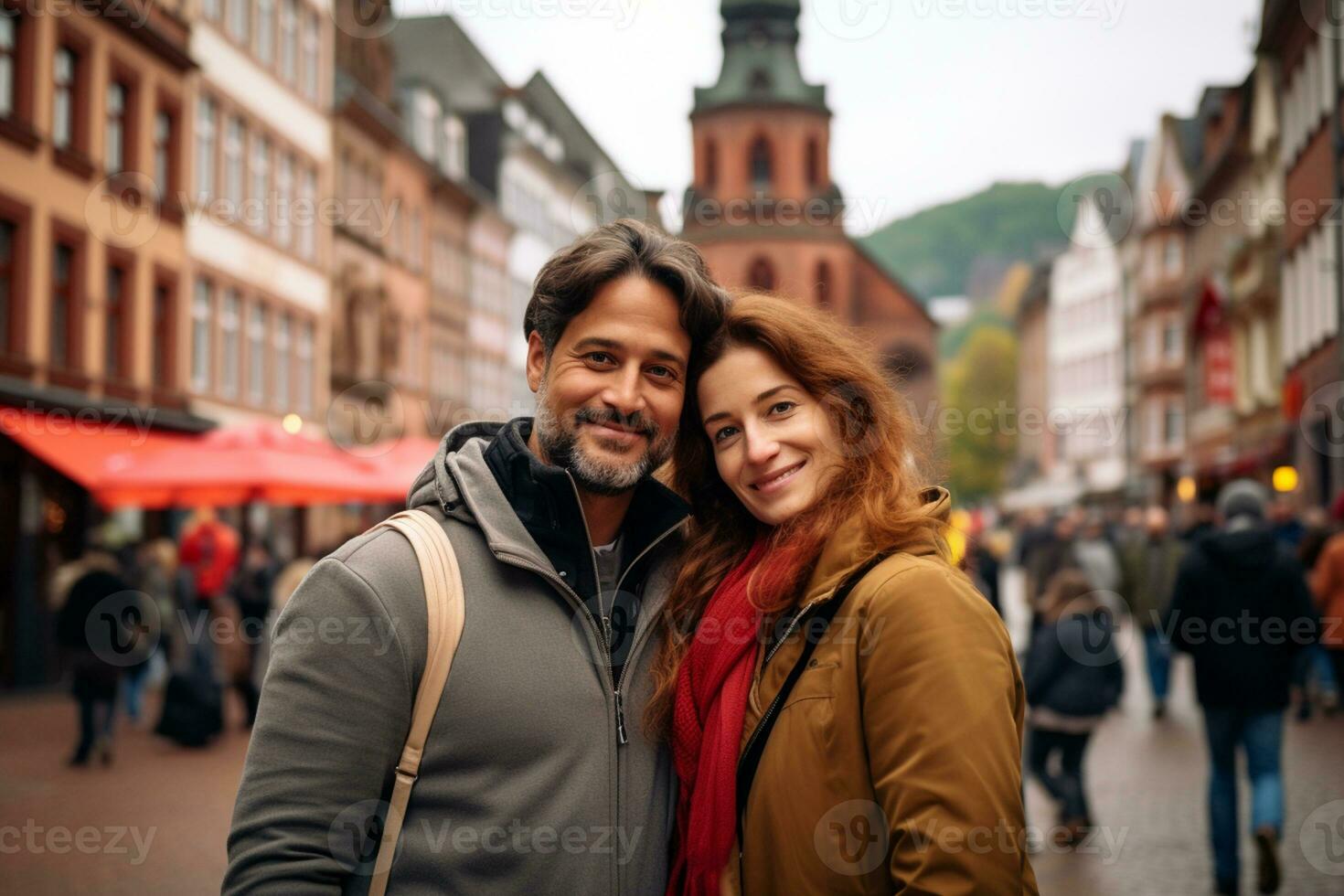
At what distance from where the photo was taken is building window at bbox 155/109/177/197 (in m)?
25.6

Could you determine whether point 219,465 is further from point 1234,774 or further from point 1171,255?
point 1171,255

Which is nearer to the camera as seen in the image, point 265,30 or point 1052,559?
point 1052,559

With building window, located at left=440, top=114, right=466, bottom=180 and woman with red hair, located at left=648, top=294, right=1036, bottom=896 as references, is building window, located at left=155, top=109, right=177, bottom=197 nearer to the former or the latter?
building window, located at left=440, top=114, right=466, bottom=180

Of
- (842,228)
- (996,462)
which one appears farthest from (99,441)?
(996,462)

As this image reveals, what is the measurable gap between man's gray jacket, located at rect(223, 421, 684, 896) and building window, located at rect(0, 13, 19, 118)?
754 inches

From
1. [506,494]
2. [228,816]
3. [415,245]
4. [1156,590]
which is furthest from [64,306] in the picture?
[415,245]

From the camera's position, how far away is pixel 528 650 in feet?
10.2

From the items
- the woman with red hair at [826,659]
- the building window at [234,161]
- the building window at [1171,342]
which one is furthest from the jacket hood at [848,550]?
the building window at [1171,342]

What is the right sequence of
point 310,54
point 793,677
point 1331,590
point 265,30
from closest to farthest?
point 793,677, point 1331,590, point 265,30, point 310,54

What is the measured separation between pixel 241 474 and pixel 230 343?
585 inches

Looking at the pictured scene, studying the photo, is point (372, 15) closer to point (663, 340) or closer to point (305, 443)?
point (305, 443)

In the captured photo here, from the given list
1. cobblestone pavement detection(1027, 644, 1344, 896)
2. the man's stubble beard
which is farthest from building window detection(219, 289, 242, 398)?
the man's stubble beard

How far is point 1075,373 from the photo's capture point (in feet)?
267

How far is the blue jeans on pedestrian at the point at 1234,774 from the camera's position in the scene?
7.98 meters
